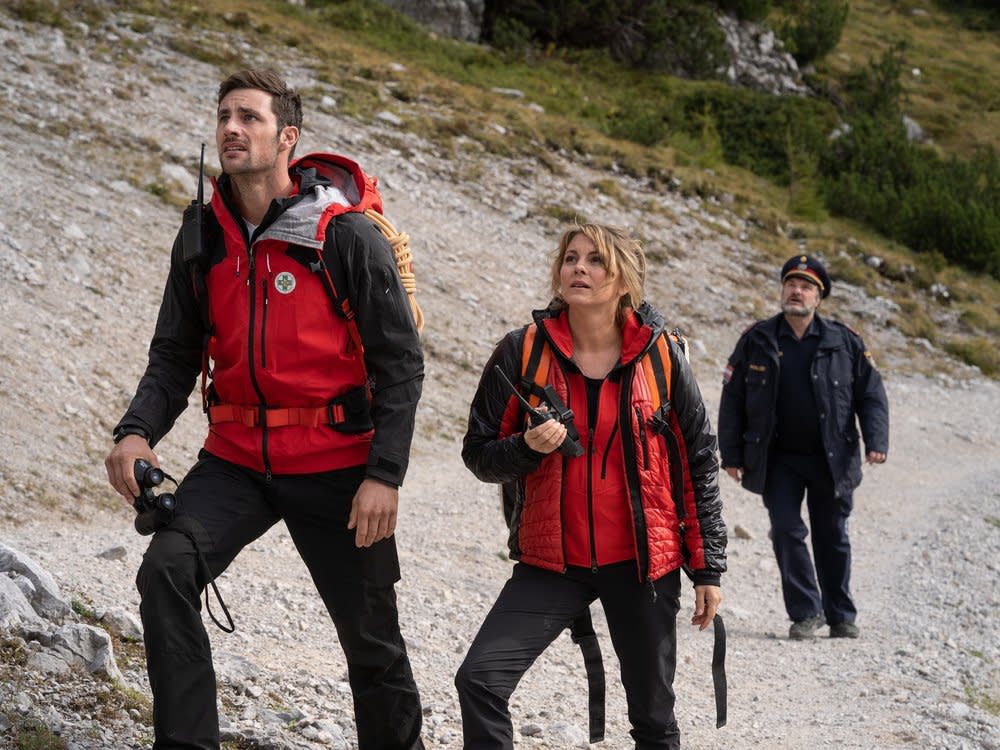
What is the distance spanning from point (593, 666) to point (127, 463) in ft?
5.60

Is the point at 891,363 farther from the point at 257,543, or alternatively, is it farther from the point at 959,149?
the point at 959,149

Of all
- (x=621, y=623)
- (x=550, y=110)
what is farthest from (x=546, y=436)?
(x=550, y=110)

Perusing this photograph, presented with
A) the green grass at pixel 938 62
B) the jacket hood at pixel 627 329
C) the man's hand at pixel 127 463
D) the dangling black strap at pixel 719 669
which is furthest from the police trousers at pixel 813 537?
the green grass at pixel 938 62

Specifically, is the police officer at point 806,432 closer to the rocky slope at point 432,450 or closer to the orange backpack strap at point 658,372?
the rocky slope at point 432,450

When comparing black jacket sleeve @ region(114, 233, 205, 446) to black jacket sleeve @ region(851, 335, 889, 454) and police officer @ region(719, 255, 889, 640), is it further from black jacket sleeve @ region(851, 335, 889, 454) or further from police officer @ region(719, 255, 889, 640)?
black jacket sleeve @ region(851, 335, 889, 454)

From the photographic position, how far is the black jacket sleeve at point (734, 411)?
8.04 m

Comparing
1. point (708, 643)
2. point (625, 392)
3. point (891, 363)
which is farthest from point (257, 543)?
point (891, 363)

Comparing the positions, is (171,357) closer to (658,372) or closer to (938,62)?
(658,372)

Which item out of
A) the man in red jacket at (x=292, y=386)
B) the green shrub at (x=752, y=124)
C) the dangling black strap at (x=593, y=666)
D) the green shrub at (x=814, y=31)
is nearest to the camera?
the man in red jacket at (x=292, y=386)

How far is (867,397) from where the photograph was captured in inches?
316

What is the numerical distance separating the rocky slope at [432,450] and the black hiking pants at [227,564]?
2.16ft

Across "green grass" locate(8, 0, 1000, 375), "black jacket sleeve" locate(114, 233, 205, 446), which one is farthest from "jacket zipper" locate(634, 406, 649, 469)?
"green grass" locate(8, 0, 1000, 375)

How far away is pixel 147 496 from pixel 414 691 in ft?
3.71

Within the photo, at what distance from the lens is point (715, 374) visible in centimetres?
1588
